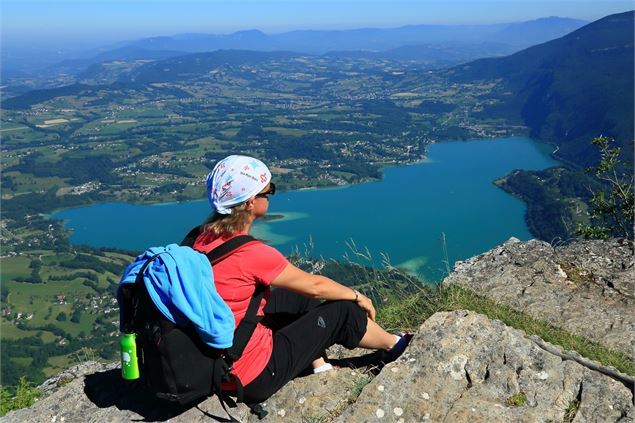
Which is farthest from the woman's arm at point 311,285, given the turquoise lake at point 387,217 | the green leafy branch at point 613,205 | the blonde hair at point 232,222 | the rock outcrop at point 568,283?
the turquoise lake at point 387,217

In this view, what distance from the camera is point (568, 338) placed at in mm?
4578

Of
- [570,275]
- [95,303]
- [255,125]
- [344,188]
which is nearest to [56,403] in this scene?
[570,275]

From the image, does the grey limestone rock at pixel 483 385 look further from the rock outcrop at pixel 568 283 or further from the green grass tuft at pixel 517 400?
the rock outcrop at pixel 568 283

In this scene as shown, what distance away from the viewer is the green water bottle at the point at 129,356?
315cm

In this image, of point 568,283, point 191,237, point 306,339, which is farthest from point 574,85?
point 191,237

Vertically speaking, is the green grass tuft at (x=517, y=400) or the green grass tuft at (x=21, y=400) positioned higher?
the green grass tuft at (x=517, y=400)

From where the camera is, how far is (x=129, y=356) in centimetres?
319

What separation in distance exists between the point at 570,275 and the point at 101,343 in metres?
31.5

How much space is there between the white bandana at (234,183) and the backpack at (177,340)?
0.77 ft

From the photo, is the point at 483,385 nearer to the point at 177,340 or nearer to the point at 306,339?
the point at 306,339

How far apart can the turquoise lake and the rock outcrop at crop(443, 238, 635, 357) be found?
97.5 feet

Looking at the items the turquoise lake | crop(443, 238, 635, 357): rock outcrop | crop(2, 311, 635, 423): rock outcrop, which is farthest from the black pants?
the turquoise lake

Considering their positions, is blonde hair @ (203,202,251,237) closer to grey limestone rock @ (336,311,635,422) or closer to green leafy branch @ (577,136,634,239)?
grey limestone rock @ (336,311,635,422)

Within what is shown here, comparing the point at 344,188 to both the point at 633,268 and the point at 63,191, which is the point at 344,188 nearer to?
the point at 63,191
